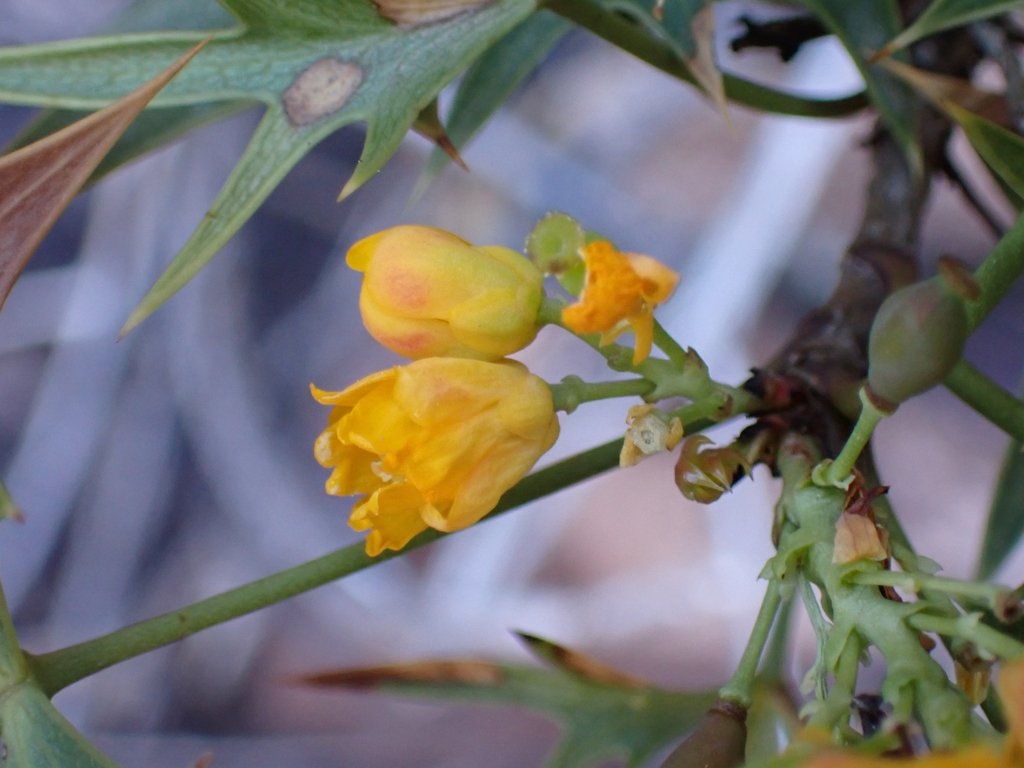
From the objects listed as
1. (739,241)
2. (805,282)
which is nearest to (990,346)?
(805,282)

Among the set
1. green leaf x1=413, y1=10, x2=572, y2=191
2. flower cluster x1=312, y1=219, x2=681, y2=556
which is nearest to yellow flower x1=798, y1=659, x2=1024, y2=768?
flower cluster x1=312, y1=219, x2=681, y2=556

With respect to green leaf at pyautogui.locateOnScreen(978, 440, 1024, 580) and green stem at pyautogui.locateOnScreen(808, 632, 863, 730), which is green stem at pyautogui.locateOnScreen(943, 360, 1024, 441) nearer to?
green stem at pyautogui.locateOnScreen(808, 632, 863, 730)

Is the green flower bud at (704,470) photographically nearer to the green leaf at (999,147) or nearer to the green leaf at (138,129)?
the green leaf at (999,147)

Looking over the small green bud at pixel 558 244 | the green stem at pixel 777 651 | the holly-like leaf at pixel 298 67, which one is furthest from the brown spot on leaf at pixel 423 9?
the green stem at pixel 777 651

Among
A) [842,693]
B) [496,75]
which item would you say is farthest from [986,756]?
[496,75]

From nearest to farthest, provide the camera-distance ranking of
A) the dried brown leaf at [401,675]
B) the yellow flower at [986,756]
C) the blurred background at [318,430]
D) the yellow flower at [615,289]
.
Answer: the yellow flower at [986,756], the yellow flower at [615,289], the dried brown leaf at [401,675], the blurred background at [318,430]

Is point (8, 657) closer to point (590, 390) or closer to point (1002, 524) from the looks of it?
point (590, 390)

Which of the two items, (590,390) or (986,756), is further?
(590,390)
